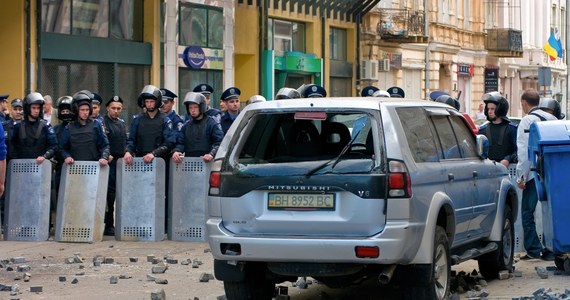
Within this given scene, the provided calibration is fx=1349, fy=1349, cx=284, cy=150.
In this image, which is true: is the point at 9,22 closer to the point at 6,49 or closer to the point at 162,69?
the point at 6,49

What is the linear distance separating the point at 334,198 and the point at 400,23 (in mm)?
36443

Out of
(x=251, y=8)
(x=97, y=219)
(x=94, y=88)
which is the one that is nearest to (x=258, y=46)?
(x=251, y=8)

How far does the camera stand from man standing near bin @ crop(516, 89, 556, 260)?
43.5 ft

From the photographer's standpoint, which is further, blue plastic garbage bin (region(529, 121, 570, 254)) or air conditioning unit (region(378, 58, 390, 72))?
air conditioning unit (region(378, 58, 390, 72))

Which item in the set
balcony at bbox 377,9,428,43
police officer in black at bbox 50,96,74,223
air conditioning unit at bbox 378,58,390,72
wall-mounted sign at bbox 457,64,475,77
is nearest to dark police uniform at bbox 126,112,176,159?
police officer in black at bbox 50,96,74,223

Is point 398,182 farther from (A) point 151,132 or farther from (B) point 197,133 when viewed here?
(A) point 151,132

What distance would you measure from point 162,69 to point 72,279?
63.6ft

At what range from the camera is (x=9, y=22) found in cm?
2614

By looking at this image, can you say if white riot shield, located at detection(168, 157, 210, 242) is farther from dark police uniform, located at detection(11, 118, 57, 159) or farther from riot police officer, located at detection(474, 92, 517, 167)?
riot police officer, located at detection(474, 92, 517, 167)

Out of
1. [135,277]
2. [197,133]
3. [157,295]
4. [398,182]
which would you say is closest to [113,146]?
[197,133]

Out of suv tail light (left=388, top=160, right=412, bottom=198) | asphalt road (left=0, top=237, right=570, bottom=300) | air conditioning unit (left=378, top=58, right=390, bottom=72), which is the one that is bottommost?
asphalt road (left=0, top=237, right=570, bottom=300)

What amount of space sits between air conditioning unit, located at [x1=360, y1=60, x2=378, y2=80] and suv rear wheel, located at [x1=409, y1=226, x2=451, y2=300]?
32.9 meters

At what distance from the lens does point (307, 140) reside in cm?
1041

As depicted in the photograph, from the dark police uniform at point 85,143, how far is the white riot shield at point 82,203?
1.51ft
